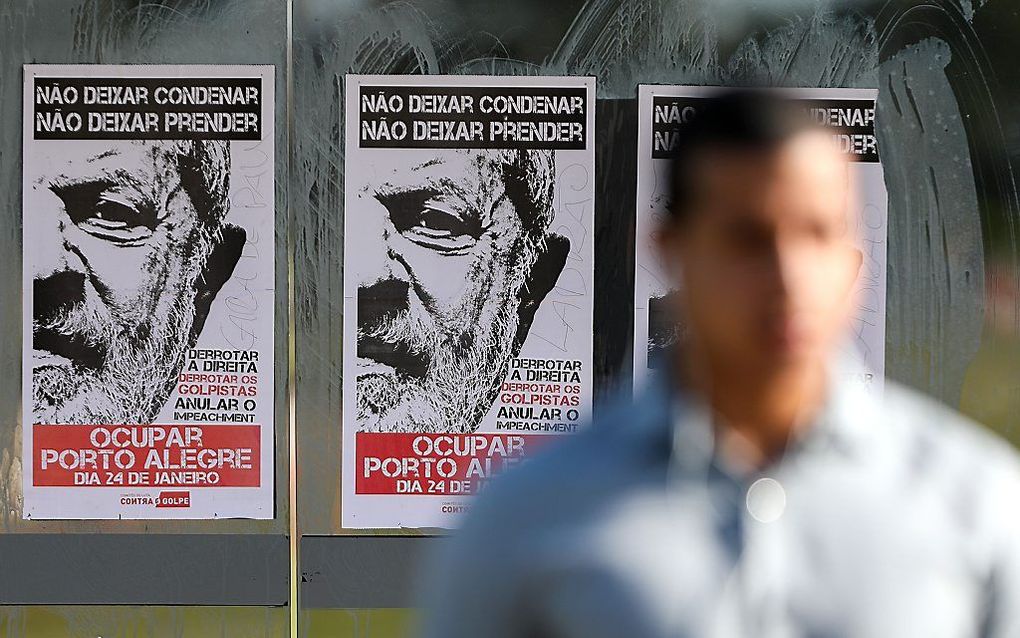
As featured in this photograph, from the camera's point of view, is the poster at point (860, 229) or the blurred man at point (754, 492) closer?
the blurred man at point (754, 492)

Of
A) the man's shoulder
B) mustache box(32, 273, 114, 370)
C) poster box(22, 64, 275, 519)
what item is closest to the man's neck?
the man's shoulder

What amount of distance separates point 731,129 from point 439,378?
2.59 m

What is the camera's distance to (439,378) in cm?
388

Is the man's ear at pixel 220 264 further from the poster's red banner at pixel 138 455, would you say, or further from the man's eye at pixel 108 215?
the poster's red banner at pixel 138 455

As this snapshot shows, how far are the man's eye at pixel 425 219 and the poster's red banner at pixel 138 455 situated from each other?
34.5 inches

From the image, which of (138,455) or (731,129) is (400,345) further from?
(731,129)

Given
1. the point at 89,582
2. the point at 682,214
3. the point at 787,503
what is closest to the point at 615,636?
the point at 787,503

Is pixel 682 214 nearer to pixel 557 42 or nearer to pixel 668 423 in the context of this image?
pixel 668 423

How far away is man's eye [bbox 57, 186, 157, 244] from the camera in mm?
3873

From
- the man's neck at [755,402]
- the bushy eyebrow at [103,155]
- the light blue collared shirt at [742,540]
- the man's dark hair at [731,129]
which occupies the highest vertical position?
the bushy eyebrow at [103,155]

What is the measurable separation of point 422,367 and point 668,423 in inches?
97.3

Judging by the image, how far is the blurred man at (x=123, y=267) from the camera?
3.87m

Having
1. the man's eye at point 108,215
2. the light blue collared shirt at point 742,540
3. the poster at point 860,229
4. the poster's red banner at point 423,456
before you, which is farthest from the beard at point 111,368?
the light blue collared shirt at point 742,540

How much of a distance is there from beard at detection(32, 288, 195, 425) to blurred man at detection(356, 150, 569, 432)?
593 millimetres
